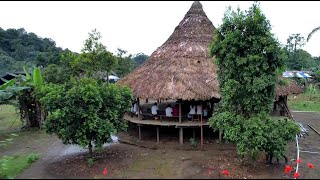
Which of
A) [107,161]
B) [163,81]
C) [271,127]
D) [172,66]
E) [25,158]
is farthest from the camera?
[172,66]

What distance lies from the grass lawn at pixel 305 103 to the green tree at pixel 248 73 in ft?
58.6

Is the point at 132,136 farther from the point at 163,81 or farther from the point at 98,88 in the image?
the point at 98,88

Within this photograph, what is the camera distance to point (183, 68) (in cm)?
1633

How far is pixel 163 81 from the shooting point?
611 inches

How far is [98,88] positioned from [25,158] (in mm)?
5006

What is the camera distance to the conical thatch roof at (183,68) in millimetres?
14781

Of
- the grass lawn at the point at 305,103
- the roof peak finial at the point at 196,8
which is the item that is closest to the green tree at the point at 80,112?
the roof peak finial at the point at 196,8

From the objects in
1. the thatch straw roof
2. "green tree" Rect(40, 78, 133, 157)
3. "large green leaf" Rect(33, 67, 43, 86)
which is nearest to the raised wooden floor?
"green tree" Rect(40, 78, 133, 157)

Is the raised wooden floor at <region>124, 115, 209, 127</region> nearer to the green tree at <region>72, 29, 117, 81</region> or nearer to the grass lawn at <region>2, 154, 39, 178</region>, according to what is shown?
the grass lawn at <region>2, 154, 39, 178</region>

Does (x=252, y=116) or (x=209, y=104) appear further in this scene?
(x=209, y=104)

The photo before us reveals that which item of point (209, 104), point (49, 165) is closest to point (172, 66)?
point (209, 104)

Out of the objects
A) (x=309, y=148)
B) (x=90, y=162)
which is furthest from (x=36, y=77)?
(x=309, y=148)

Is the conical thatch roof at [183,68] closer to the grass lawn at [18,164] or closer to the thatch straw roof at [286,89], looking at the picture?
the thatch straw roof at [286,89]

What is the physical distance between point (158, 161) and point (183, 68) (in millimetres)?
5783
